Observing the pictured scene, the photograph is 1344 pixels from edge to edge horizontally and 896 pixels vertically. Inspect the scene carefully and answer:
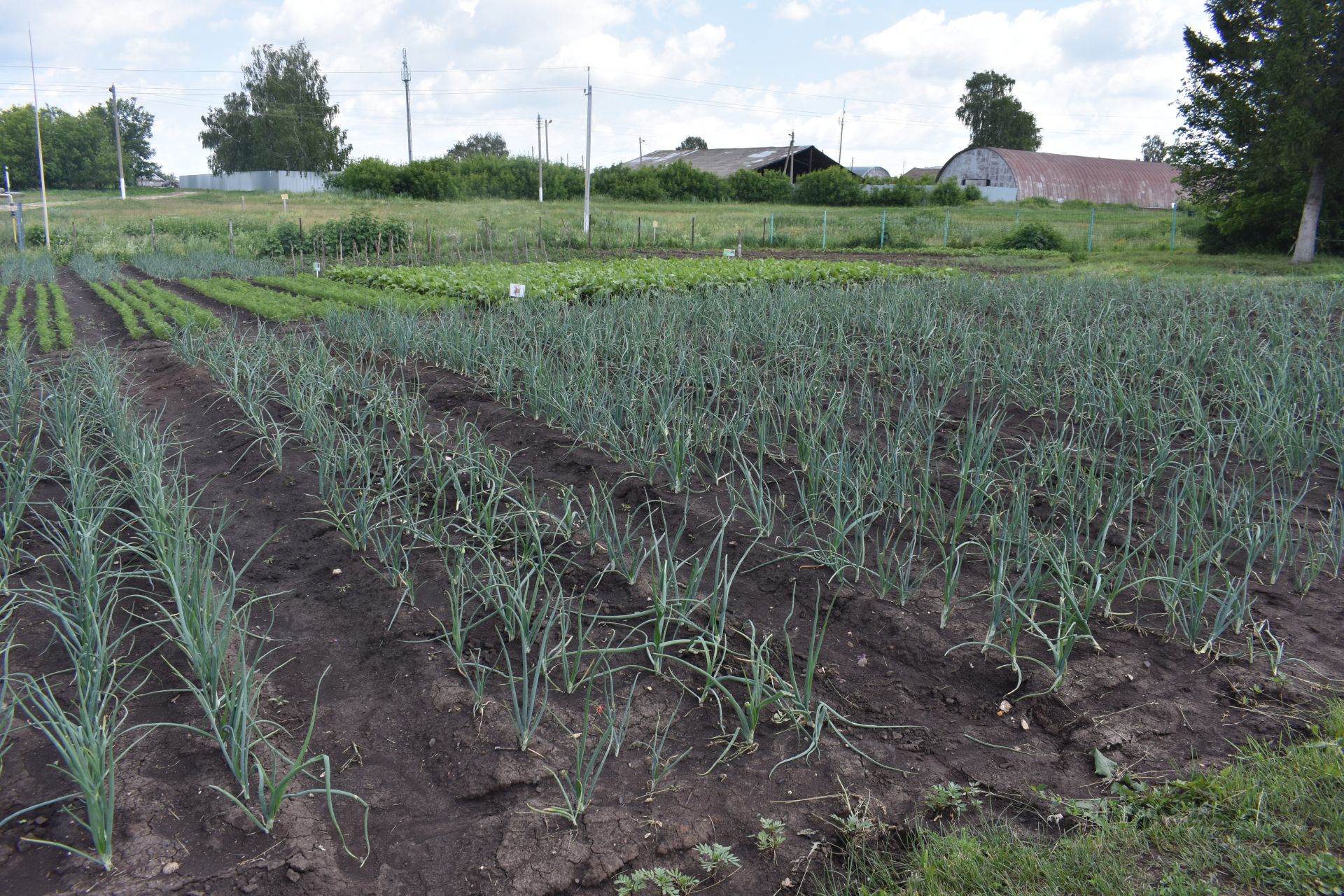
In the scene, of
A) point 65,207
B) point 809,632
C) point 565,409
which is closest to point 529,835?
point 809,632

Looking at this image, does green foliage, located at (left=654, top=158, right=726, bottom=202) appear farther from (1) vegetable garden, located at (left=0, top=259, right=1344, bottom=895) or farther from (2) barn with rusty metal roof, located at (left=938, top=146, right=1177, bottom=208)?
(1) vegetable garden, located at (left=0, top=259, right=1344, bottom=895)

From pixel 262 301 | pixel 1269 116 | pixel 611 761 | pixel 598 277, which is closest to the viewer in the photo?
pixel 611 761

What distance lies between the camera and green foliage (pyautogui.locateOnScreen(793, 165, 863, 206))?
120ft

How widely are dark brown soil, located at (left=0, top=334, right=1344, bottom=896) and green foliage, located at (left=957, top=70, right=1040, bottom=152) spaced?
57084 mm

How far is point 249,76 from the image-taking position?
167 feet

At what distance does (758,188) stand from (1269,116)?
24708mm

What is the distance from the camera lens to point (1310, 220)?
16906mm

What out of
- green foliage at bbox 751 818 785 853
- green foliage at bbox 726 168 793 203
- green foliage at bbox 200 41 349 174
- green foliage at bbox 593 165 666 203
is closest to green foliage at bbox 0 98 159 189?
green foliage at bbox 200 41 349 174

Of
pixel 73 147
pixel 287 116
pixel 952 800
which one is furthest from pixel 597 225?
pixel 73 147

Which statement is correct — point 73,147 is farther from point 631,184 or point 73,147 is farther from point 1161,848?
point 1161,848

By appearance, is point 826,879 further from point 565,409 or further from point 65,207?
point 65,207

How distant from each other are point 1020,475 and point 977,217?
2842 cm

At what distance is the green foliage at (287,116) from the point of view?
50.0m

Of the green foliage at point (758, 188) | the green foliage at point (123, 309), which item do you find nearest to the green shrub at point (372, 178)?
the green foliage at point (758, 188)
